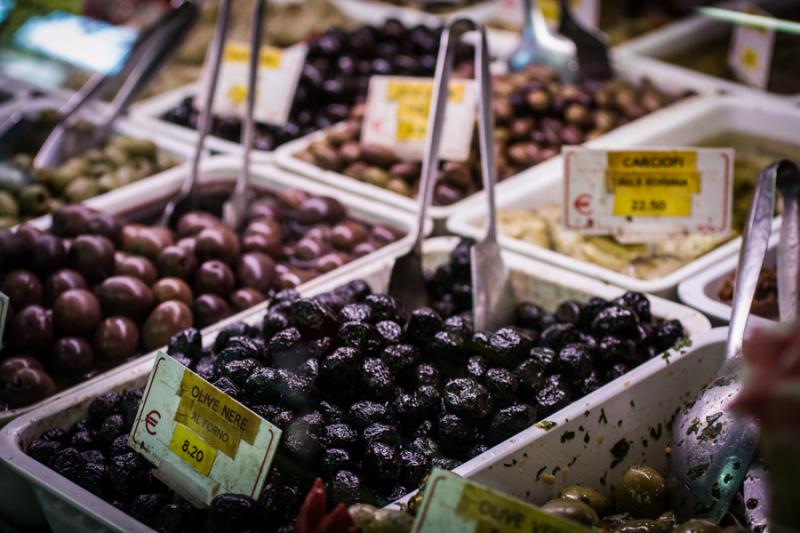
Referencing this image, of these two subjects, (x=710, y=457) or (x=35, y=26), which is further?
(x=35, y=26)

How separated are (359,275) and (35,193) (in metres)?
1.02

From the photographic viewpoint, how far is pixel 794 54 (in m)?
3.26

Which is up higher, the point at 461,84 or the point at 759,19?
the point at 759,19

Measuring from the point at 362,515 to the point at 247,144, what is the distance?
1.42m

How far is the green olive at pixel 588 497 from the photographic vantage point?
1.48 metres

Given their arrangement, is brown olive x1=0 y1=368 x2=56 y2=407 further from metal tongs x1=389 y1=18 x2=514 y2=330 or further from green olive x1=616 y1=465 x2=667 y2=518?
green olive x1=616 y1=465 x2=667 y2=518

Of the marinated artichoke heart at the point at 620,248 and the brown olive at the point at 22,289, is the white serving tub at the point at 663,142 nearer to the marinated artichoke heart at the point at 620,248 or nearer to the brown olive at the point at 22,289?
the marinated artichoke heart at the point at 620,248

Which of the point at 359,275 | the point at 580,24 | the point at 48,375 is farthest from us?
the point at 580,24

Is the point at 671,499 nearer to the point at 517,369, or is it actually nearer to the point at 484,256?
the point at 517,369

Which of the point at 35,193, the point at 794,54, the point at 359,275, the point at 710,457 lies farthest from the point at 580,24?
the point at 710,457

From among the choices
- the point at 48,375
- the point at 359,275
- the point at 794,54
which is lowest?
the point at 48,375

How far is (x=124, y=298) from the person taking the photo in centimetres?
203

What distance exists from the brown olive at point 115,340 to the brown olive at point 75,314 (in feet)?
0.08

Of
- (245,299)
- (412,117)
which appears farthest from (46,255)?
(412,117)
